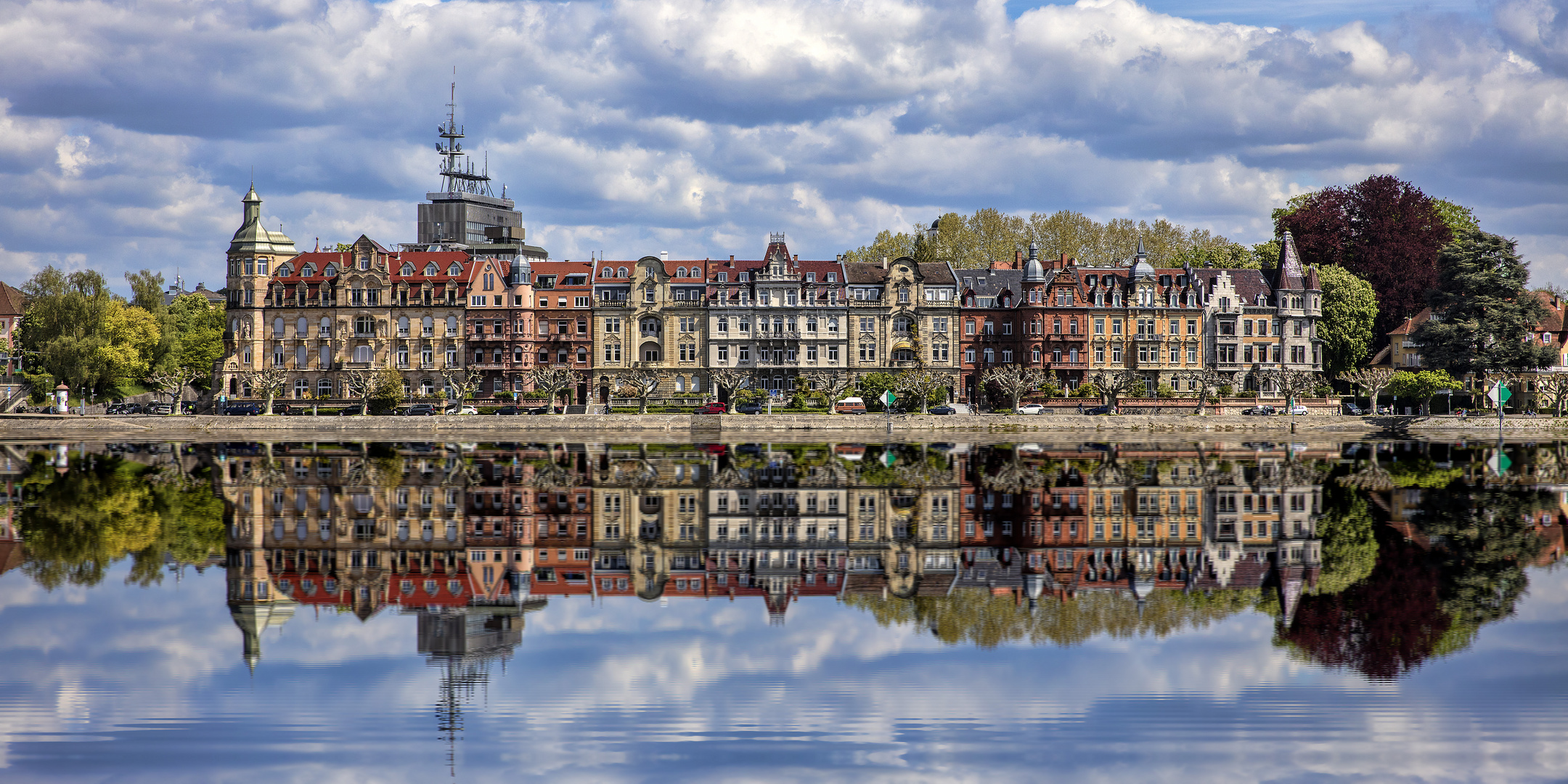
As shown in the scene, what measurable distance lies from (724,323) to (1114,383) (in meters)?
31.8

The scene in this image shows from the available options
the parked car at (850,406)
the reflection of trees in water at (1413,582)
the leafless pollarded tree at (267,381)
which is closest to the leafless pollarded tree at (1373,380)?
the parked car at (850,406)

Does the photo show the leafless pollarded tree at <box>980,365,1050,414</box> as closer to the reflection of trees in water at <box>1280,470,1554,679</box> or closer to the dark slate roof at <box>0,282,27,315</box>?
the reflection of trees in water at <box>1280,470,1554,679</box>

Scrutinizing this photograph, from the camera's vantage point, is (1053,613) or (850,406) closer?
(1053,613)

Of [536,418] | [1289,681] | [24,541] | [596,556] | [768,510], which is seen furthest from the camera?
[536,418]

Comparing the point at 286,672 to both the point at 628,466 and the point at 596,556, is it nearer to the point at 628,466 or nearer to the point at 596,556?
the point at 596,556

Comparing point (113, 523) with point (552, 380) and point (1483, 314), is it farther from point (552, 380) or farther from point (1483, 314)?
point (1483, 314)

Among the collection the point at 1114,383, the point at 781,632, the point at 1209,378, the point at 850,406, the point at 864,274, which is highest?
the point at 864,274

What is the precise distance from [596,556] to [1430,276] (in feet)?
311

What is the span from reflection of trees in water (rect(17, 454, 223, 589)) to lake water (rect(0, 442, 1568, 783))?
0.62ft

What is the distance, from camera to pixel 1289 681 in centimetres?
1894

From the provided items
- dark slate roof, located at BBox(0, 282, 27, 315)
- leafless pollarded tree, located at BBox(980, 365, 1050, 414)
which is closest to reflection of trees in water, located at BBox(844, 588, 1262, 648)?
leafless pollarded tree, located at BBox(980, 365, 1050, 414)

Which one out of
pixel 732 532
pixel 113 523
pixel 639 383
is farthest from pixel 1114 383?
pixel 113 523

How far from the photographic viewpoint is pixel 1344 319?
326 feet

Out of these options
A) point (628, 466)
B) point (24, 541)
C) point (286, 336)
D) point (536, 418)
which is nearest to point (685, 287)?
point (536, 418)
